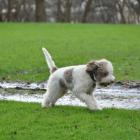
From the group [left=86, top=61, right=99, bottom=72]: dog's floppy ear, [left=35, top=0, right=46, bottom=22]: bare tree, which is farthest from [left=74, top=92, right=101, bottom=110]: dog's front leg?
[left=35, top=0, right=46, bottom=22]: bare tree

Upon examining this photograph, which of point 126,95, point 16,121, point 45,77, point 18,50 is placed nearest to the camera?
point 16,121

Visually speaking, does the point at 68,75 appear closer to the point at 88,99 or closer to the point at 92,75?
the point at 92,75

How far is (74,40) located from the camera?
30.7 metres

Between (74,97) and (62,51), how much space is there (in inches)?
475

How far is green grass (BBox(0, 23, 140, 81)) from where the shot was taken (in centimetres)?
1772

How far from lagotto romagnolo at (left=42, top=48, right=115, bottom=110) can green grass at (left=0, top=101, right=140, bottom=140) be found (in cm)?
26

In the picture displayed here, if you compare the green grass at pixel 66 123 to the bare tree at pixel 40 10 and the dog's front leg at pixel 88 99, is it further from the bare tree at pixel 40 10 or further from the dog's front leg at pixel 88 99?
the bare tree at pixel 40 10

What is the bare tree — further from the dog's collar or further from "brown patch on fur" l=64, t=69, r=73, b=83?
the dog's collar

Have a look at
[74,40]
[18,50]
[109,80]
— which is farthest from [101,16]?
[109,80]

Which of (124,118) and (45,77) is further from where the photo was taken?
(45,77)

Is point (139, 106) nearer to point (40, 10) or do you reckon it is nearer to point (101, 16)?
point (40, 10)

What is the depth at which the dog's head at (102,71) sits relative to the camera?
976 centimetres

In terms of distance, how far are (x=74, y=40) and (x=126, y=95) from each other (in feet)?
58.5

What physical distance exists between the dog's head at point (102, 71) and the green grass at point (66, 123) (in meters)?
0.59
